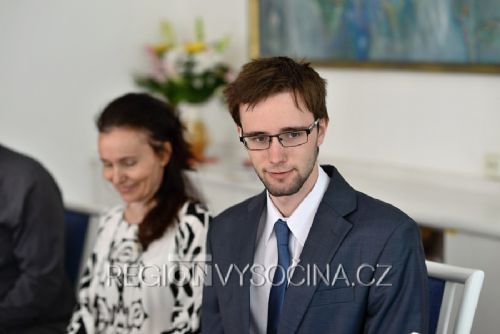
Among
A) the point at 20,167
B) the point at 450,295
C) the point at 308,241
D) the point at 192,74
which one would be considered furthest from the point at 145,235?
the point at 192,74

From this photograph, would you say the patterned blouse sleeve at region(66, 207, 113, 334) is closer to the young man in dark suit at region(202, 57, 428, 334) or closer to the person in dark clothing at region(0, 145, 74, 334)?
the person in dark clothing at region(0, 145, 74, 334)

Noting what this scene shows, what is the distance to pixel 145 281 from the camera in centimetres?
224

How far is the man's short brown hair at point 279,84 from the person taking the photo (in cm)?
172

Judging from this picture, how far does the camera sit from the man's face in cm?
170

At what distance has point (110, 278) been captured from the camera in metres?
2.31

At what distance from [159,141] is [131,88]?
234 centimetres

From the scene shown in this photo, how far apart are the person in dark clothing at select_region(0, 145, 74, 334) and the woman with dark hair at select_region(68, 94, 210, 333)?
0.18 m

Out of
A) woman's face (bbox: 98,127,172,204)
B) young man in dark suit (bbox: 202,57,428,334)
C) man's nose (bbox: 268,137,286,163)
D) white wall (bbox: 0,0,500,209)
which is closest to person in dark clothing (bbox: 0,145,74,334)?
woman's face (bbox: 98,127,172,204)

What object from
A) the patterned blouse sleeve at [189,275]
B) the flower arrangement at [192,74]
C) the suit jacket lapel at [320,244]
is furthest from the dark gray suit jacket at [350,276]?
the flower arrangement at [192,74]

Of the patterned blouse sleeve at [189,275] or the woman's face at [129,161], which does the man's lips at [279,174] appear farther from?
the woman's face at [129,161]

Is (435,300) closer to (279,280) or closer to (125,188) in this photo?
(279,280)

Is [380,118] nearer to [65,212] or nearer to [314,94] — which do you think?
[65,212]

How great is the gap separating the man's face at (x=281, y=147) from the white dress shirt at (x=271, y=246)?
8 cm

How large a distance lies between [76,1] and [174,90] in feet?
2.28
